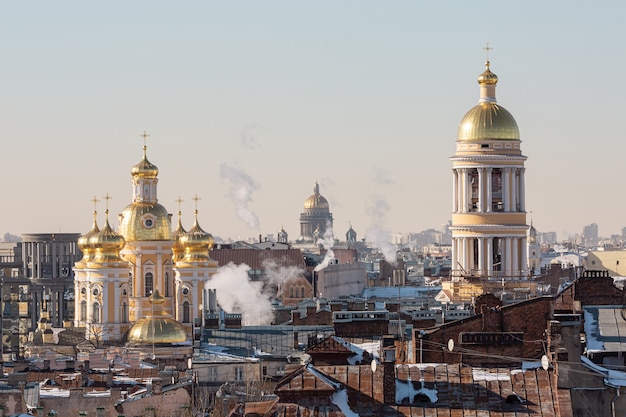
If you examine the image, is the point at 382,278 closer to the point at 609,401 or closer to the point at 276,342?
the point at 276,342

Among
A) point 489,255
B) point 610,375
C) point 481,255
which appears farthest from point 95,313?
point 610,375

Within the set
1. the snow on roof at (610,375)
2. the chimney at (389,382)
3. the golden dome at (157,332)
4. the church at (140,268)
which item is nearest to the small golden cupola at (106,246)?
the church at (140,268)

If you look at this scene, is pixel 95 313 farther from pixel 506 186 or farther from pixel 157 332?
Answer: pixel 506 186

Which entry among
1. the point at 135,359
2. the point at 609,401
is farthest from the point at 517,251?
the point at 609,401

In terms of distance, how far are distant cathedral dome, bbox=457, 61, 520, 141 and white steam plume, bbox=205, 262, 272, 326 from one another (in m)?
14.6

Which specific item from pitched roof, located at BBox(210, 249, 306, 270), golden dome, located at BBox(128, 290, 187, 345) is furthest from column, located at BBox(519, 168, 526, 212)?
pitched roof, located at BBox(210, 249, 306, 270)

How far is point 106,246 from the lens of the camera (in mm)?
126375

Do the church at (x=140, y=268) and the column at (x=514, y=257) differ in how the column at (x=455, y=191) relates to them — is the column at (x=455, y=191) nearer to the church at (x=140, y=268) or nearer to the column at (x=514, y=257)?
the column at (x=514, y=257)

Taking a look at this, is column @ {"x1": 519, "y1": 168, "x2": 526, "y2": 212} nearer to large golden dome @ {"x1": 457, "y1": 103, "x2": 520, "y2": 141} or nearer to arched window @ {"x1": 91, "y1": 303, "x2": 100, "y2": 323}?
large golden dome @ {"x1": 457, "y1": 103, "x2": 520, "y2": 141}

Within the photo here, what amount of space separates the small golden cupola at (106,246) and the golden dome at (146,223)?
3969mm

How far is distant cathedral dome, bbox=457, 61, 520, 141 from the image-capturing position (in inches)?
3944

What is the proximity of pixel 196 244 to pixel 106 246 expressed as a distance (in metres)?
5.89

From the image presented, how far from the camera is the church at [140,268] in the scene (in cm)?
12612

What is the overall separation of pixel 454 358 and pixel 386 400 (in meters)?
8.41
